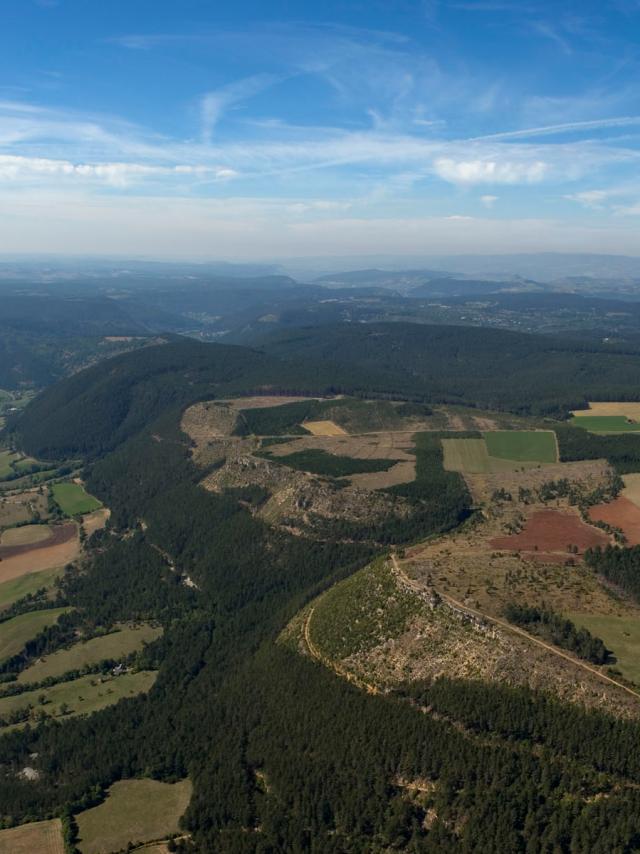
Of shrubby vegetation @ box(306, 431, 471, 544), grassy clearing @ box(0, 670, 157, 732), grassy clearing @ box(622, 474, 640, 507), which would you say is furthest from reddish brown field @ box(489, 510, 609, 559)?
grassy clearing @ box(0, 670, 157, 732)

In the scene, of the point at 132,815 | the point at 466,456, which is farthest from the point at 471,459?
the point at 132,815

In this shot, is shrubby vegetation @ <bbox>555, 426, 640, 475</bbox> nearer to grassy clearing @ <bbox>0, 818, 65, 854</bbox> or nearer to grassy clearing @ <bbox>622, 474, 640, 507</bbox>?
grassy clearing @ <bbox>622, 474, 640, 507</bbox>

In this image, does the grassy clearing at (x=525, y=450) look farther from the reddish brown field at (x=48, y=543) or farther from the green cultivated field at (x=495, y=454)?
the reddish brown field at (x=48, y=543)

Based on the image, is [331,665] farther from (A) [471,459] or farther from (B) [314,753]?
(A) [471,459]

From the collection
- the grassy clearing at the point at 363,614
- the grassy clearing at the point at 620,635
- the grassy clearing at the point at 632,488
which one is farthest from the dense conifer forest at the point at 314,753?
the grassy clearing at the point at 632,488

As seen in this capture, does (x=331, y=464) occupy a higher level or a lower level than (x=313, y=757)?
higher

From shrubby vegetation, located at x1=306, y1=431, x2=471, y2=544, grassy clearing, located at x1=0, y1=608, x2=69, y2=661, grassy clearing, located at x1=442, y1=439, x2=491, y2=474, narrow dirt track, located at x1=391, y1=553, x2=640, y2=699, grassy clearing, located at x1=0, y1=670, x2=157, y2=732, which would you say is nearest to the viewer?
narrow dirt track, located at x1=391, y1=553, x2=640, y2=699

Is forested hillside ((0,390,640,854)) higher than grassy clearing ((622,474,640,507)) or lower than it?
lower

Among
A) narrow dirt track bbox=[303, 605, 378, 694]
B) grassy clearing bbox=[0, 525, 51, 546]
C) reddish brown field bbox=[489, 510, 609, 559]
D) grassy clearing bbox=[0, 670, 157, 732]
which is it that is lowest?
grassy clearing bbox=[0, 670, 157, 732]
